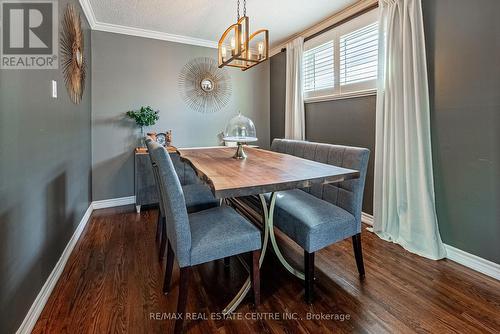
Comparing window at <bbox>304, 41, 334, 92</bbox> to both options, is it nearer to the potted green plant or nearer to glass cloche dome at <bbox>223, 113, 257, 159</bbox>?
glass cloche dome at <bbox>223, 113, 257, 159</bbox>

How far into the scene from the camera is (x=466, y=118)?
1.93m

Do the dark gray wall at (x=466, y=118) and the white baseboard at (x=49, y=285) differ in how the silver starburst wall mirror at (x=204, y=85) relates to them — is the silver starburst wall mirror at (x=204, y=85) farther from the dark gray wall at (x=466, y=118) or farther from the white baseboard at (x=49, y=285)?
the dark gray wall at (x=466, y=118)

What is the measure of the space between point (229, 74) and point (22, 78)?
3.07 meters

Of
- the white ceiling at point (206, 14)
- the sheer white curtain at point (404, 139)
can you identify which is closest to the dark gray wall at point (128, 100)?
the white ceiling at point (206, 14)

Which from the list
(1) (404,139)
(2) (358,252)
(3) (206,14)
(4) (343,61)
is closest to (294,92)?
(4) (343,61)

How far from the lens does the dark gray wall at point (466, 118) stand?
1.80 meters

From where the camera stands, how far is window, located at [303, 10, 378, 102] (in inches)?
104

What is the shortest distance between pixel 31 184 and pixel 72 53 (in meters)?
1.40

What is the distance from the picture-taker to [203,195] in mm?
2172

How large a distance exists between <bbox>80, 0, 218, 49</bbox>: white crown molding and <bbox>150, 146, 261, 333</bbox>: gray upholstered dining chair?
8.46 ft

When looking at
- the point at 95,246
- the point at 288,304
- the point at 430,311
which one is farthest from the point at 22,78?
the point at 430,311

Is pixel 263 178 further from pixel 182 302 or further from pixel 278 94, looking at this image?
pixel 278 94

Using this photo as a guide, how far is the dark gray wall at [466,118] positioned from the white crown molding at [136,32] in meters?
2.84

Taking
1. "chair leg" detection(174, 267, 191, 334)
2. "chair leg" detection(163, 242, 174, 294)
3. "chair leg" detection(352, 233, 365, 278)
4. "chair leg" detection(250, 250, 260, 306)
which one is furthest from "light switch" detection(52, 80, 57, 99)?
"chair leg" detection(352, 233, 365, 278)
